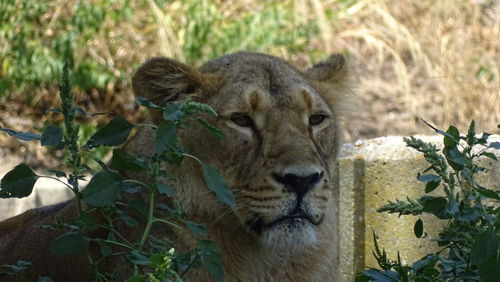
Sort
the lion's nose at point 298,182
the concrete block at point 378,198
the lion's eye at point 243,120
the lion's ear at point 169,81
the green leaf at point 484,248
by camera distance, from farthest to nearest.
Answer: the concrete block at point 378,198 < the lion's ear at point 169,81 < the lion's eye at point 243,120 < the lion's nose at point 298,182 < the green leaf at point 484,248

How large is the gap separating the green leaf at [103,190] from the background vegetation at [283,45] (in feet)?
19.0

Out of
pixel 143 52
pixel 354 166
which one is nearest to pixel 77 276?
pixel 354 166

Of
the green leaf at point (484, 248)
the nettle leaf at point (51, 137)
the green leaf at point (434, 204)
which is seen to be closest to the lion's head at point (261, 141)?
the green leaf at point (434, 204)

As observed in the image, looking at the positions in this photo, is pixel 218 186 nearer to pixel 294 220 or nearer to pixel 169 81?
pixel 294 220

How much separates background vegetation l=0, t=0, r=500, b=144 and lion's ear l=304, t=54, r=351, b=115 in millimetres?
4366

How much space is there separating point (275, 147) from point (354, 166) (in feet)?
6.04

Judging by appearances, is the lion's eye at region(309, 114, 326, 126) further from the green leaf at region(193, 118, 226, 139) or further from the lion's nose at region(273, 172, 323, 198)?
the green leaf at region(193, 118, 226, 139)

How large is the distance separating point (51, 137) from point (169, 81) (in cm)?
108

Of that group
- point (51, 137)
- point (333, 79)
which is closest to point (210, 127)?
point (51, 137)

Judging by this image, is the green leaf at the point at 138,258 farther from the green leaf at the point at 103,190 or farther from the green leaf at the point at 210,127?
the green leaf at the point at 210,127

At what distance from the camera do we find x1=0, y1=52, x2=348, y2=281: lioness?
3670 mm

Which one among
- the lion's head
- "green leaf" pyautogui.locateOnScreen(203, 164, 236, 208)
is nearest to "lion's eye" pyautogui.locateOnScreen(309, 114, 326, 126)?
the lion's head

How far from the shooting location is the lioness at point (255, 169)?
367cm

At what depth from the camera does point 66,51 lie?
873cm
